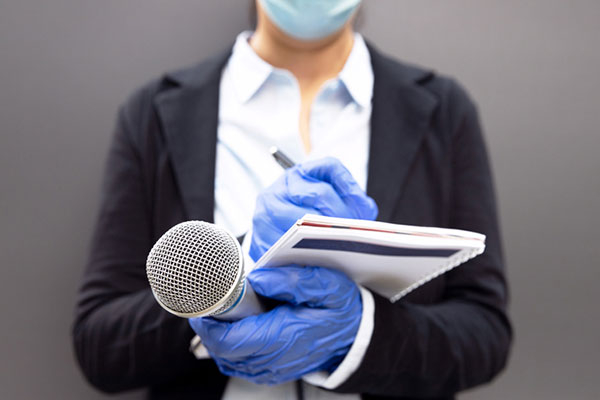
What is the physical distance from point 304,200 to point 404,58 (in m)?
0.80

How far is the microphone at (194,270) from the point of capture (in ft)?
1.70

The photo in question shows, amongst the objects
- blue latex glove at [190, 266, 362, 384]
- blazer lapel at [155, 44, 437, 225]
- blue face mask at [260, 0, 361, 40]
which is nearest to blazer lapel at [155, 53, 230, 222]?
blazer lapel at [155, 44, 437, 225]

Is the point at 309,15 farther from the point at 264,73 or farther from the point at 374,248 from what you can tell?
the point at 374,248

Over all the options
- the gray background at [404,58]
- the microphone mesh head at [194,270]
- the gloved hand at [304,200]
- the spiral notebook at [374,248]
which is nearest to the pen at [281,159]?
the gloved hand at [304,200]

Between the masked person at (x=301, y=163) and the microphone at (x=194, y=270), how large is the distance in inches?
10.5

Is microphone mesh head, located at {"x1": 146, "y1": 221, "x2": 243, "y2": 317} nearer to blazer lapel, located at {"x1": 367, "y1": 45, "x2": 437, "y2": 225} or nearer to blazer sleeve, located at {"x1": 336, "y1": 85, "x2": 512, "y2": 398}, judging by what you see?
blazer sleeve, located at {"x1": 336, "y1": 85, "x2": 512, "y2": 398}

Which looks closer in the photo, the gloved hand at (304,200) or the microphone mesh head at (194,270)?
the microphone mesh head at (194,270)

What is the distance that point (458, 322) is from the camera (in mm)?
931

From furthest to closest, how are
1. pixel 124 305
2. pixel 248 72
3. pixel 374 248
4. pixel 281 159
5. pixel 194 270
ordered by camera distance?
1. pixel 248 72
2. pixel 124 305
3. pixel 281 159
4. pixel 374 248
5. pixel 194 270

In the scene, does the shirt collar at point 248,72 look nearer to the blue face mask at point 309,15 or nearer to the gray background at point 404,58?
the blue face mask at point 309,15

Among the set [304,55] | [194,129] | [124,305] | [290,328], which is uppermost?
[304,55]

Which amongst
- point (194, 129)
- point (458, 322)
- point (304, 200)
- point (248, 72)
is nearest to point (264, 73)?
point (248, 72)

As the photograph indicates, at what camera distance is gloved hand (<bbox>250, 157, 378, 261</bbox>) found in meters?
0.70

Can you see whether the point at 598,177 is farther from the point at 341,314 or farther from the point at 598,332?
the point at 341,314
